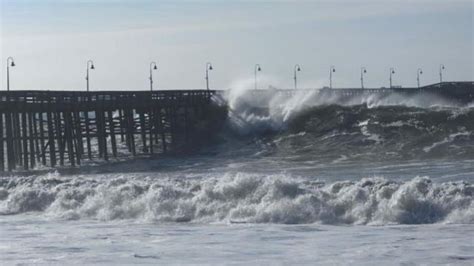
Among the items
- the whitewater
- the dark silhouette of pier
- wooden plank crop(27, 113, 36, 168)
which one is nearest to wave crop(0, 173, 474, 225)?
the whitewater

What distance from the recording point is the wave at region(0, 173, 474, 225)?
828 inches

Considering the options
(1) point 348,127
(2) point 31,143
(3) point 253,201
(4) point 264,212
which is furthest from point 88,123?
(4) point 264,212

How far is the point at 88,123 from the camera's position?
4541 cm

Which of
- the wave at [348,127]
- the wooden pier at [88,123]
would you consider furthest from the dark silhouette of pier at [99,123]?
the wave at [348,127]

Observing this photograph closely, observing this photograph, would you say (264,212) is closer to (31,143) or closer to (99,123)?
(31,143)

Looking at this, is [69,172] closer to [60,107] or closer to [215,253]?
[60,107]

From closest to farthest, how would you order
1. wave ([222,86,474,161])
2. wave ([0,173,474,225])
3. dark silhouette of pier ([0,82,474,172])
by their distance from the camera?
1. wave ([0,173,474,225])
2. wave ([222,86,474,161])
3. dark silhouette of pier ([0,82,474,172])

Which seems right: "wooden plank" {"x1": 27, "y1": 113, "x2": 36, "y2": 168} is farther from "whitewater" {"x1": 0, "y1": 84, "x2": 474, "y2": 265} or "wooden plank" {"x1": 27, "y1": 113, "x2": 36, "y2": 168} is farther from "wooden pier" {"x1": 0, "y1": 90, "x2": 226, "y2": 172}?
A: "whitewater" {"x1": 0, "y1": 84, "x2": 474, "y2": 265}

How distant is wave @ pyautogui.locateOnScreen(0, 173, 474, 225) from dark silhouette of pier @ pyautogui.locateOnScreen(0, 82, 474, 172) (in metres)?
12.8

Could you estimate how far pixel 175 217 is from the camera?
2275 cm

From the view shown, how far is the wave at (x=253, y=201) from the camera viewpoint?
2103 cm

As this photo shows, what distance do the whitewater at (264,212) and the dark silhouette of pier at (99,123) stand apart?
2508 mm

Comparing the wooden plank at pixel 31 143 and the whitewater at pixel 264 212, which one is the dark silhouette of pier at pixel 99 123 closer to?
the wooden plank at pixel 31 143

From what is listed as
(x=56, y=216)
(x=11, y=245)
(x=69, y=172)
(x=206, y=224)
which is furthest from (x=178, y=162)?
(x=11, y=245)
